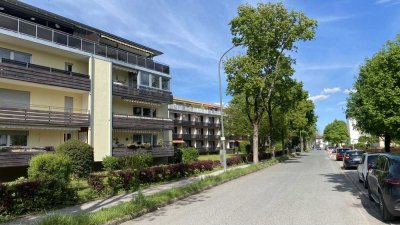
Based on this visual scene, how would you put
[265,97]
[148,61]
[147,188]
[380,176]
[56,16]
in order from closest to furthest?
1. [380,176]
2. [147,188]
3. [56,16]
4. [148,61]
5. [265,97]

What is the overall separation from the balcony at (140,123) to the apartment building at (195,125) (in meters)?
36.7

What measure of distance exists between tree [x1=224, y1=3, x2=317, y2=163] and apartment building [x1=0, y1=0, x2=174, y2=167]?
7623mm

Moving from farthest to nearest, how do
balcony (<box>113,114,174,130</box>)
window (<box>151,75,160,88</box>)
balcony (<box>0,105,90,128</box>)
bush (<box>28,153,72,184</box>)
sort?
window (<box>151,75,160,88</box>)
balcony (<box>113,114,174,130</box>)
balcony (<box>0,105,90,128</box>)
bush (<box>28,153,72,184</box>)

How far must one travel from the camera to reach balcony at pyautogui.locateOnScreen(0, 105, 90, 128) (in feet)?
74.4

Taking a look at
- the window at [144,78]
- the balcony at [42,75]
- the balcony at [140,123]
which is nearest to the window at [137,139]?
the balcony at [140,123]

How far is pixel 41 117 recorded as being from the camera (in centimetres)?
2473

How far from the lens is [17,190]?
11.3 metres

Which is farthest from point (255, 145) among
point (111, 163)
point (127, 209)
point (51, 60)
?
point (127, 209)

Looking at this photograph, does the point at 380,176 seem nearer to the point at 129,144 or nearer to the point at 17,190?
the point at 17,190

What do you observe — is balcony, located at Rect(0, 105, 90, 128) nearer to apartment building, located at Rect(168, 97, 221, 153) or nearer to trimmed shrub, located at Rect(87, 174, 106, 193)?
trimmed shrub, located at Rect(87, 174, 106, 193)

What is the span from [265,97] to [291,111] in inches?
970

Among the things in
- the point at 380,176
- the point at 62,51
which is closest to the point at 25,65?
the point at 62,51

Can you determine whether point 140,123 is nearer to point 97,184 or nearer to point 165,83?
point 165,83

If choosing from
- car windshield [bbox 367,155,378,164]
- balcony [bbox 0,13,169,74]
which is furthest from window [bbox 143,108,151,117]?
car windshield [bbox 367,155,378,164]
